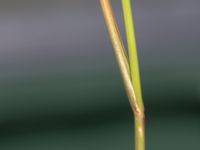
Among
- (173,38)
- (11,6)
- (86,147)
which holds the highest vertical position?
(11,6)

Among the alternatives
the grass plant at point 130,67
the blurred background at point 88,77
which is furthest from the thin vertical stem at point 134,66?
the blurred background at point 88,77

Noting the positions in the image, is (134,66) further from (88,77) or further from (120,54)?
(88,77)

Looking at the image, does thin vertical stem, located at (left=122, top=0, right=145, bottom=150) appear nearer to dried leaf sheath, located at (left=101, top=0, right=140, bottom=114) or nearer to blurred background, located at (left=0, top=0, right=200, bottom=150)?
dried leaf sheath, located at (left=101, top=0, right=140, bottom=114)

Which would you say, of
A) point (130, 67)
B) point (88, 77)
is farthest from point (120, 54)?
point (88, 77)

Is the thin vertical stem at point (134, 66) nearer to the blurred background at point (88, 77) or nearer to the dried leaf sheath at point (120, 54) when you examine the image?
the dried leaf sheath at point (120, 54)

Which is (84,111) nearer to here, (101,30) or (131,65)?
(101,30)

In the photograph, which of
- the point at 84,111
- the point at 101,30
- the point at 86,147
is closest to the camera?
the point at 86,147

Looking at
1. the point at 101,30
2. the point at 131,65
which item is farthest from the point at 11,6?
the point at 131,65

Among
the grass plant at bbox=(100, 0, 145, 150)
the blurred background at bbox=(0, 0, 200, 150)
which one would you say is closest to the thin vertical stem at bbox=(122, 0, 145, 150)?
the grass plant at bbox=(100, 0, 145, 150)

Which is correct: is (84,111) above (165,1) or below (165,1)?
below
